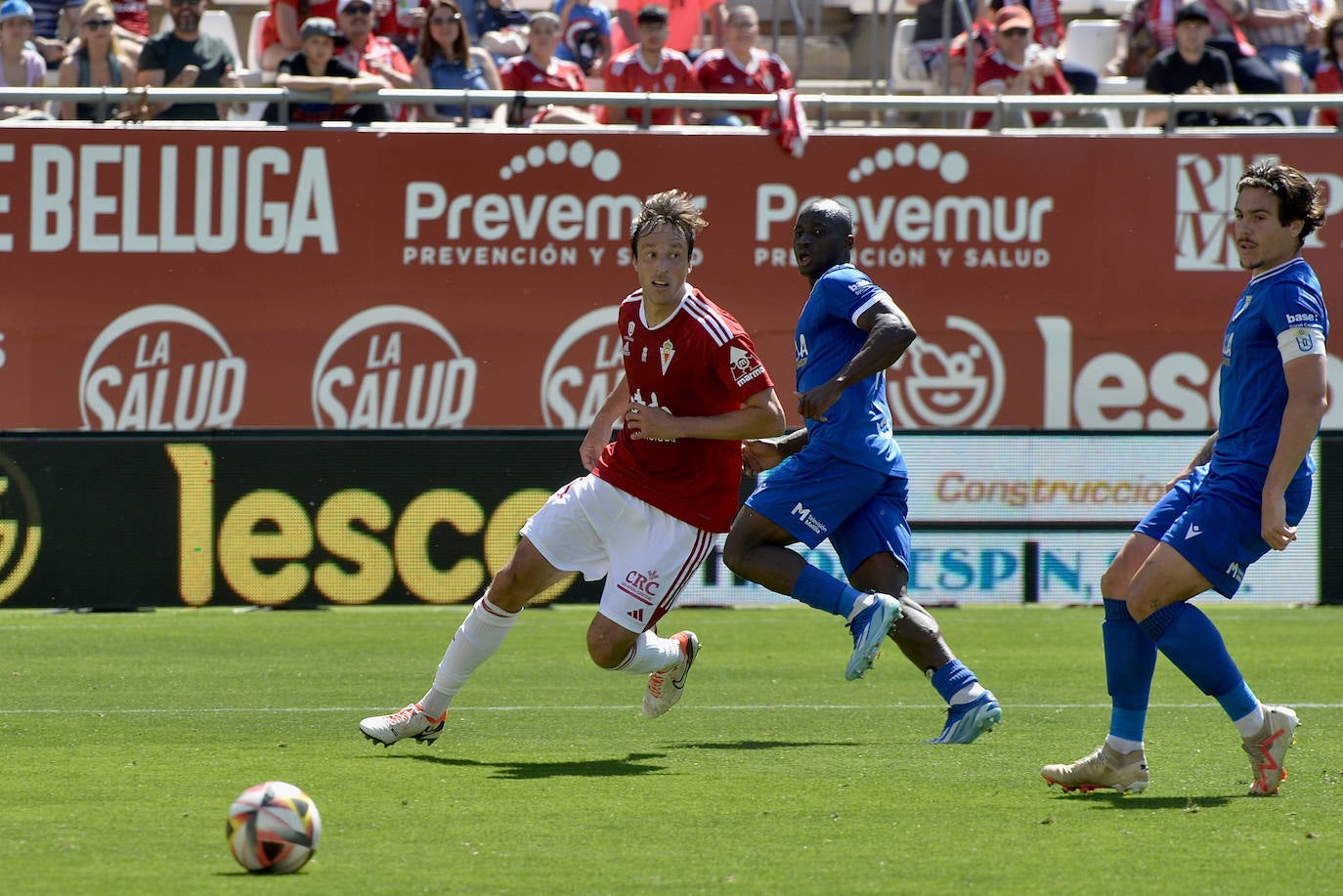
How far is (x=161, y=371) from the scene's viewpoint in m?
15.2

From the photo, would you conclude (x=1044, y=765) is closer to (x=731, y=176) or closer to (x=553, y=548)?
(x=553, y=548)

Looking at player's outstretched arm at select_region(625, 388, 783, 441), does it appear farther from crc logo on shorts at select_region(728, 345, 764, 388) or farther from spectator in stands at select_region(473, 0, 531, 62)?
spectator in stands at select_region(473, 0, 531, 62)

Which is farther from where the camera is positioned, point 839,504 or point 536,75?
point 536,75

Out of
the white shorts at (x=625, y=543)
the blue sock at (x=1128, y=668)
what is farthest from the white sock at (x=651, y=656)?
the blue sock at (x=1128, y=668)

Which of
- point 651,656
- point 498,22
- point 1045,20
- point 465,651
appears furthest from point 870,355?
point 1045,20

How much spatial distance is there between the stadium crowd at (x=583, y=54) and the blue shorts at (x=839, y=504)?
8331mm

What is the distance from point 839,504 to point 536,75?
935 cm

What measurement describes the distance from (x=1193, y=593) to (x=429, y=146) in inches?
405

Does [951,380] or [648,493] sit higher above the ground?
[648,493]

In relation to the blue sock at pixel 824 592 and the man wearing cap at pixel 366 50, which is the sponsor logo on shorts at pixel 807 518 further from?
the man wearing cap at pixel 366 50

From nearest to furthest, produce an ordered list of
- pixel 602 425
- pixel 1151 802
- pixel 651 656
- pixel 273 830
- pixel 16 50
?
1. pixel 273 830
2. pixel 1151 802
3. pixel 651 656
4. pixel 602 425
5. pixel 16 50

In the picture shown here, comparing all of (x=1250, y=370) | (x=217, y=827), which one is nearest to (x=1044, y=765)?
(x=1250, y=370)

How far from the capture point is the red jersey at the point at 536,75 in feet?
53.0

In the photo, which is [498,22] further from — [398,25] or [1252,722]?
[1252,722]
